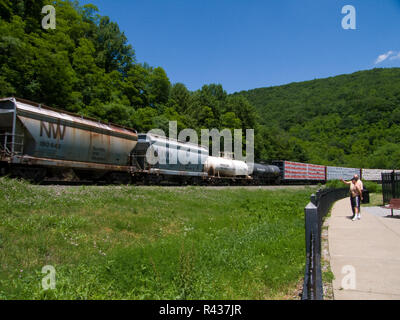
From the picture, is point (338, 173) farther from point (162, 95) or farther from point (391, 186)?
point (391, 186)

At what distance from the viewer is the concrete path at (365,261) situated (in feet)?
16.3

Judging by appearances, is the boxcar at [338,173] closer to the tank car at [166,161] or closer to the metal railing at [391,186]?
the tank car at [166,161]

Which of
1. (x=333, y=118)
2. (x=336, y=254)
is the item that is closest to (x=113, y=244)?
(x=336, y=254)

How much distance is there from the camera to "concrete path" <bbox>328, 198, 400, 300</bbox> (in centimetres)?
498

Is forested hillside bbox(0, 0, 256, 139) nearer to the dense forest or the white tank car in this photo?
the dense forest

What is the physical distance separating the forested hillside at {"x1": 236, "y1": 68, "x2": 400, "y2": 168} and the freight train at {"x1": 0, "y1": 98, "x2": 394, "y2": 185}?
59538mm

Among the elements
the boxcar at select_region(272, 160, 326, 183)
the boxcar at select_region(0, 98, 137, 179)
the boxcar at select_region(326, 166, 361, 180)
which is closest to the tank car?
the boxcar at select_region(0, 98, 137, 179)

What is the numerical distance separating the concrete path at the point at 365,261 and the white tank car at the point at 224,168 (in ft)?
59.5

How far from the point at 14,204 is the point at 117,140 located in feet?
32.8

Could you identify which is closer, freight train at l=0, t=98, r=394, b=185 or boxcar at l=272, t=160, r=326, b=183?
freight train at l=0, t=98, r=394, b=185

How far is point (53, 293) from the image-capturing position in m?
4.80
